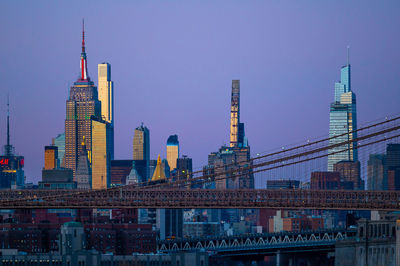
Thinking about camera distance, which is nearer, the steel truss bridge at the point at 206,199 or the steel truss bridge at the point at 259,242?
the steel truss bridge at the point at 206,199

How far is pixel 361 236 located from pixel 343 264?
3854mm

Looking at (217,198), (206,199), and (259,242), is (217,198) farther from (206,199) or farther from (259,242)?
(259,242)

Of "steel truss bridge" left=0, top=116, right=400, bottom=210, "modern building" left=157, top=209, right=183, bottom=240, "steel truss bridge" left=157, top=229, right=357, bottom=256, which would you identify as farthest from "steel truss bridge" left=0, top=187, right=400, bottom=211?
"modern building" left=157, top=209, right=183, bottom=240

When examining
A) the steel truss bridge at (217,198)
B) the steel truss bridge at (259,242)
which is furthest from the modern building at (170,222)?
the steel truss bridge at (217,198)

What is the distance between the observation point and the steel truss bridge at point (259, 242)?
473 ft

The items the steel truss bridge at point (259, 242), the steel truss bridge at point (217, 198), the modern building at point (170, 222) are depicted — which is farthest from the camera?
the modern building at point (170, 222)

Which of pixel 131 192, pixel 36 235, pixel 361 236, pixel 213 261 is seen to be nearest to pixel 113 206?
pixel 131 192

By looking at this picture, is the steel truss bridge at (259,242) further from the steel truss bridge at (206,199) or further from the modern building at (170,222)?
the steel truss bridge at (206,199)

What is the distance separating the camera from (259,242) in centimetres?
15538

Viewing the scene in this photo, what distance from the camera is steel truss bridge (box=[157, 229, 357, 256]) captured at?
144m

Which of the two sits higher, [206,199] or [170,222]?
[206,199]

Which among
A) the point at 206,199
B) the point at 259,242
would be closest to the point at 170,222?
the point at 259,242

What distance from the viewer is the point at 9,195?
99500 mm

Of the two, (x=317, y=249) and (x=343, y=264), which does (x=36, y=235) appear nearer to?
(x=317, y=249)
